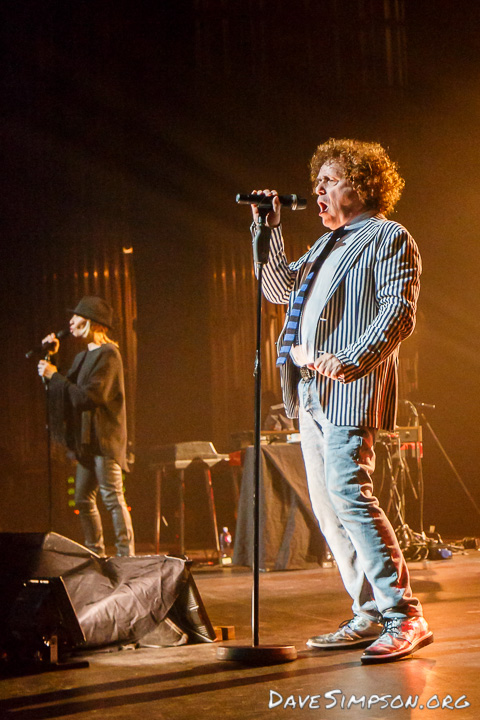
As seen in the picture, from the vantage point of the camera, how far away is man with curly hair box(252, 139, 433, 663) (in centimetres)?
270

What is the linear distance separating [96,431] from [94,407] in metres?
0.17

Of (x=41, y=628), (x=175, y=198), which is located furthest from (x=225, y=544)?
(x=41, y=628)

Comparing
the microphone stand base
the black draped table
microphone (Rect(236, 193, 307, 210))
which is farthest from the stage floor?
the black draped table

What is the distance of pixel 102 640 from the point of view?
304 cm

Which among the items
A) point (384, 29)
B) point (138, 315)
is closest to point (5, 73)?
point (138, 315)

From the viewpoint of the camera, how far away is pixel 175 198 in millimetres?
9102

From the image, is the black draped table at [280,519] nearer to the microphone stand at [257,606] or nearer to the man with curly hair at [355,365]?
the man with curly hair at [355,365]

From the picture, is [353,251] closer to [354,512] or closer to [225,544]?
[354,512]

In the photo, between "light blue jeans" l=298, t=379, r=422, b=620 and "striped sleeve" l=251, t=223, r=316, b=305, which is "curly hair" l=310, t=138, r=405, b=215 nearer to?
"striped sleeve" l=251, t=223, r=316, b=305

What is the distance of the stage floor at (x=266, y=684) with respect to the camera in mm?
2100

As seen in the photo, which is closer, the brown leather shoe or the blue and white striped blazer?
the brown leather shoe

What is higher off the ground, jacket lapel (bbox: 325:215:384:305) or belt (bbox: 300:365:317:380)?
jacket lapel (bbox: 325:215:384:305)

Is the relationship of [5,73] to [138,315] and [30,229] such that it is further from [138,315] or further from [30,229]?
[138,315]

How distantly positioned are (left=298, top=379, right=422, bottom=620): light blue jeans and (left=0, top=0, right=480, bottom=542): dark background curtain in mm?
5478
